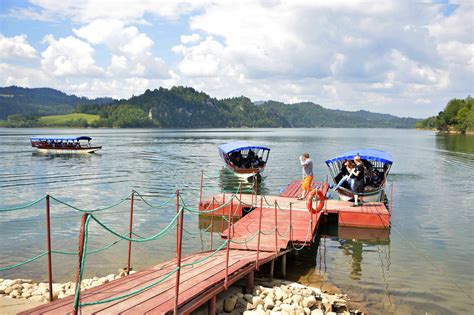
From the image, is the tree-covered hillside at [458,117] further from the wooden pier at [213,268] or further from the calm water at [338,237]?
the wooden pier at [213,268]

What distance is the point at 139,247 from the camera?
1627 centimetres

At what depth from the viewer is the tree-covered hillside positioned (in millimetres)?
146375

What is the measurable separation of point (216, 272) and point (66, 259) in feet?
23.9

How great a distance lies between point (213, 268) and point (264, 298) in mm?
1452

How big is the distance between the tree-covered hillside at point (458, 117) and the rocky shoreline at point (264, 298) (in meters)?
153

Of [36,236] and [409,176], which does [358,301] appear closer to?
[36,236]

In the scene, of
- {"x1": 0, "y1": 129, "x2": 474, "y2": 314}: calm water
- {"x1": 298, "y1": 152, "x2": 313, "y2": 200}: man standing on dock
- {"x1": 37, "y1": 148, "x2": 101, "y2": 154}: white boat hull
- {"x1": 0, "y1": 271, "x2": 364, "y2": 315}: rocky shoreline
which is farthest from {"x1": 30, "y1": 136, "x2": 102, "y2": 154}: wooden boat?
{"x1": 0, "y1": 271, "x2": 364, "y2": 315}: rocky shoreline

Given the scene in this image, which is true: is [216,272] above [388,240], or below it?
above

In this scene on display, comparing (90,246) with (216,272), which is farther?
(90,246)

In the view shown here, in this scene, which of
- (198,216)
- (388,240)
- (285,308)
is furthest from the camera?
(198,216)

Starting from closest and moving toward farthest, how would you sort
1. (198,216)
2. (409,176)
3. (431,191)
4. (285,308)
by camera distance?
1. (285,308)
2. (198,216)
3. (431,191)
4. (409,176)

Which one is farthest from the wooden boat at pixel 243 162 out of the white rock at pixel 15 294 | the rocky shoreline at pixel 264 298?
the white rock at pixel 15 294

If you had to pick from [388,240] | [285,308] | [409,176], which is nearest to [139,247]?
[285,308]

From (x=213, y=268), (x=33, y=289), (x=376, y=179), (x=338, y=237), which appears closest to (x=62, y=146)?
(x=376, y=179)
